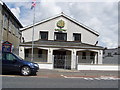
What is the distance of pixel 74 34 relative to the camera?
80.9 feet

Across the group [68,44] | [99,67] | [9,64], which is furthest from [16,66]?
[68,44]

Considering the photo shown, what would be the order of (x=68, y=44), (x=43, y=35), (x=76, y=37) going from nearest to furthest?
(x=68, y=44)
(x=43, y=35)
(x=76, y=37)

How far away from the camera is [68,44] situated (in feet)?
71.8

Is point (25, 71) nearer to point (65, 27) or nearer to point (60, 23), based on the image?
point (60, 23)

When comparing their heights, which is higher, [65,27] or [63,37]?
[65,27]

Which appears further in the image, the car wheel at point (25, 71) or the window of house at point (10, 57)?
the window of house at point (10, 57)

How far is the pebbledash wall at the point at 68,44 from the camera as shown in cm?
2018

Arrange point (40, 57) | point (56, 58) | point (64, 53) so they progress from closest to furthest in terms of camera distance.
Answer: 1. point (56, 58)
2. point (40, 57)
3. point (64, 53)

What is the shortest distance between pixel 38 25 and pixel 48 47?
5191mm

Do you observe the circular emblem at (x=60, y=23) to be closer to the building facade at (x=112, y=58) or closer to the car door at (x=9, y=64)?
the building facade at (x=112, y=58)

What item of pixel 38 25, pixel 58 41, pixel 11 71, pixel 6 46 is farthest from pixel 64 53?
pixel 11 71

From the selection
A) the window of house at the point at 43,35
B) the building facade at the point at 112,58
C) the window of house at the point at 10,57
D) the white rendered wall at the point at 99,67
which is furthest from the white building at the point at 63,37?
the window of house at the point at 10,57

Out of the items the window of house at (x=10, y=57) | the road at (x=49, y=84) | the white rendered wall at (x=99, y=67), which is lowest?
the white rendered wall at (x=99, y=67)

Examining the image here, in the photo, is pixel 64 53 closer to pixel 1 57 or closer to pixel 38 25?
pixel 38 25
